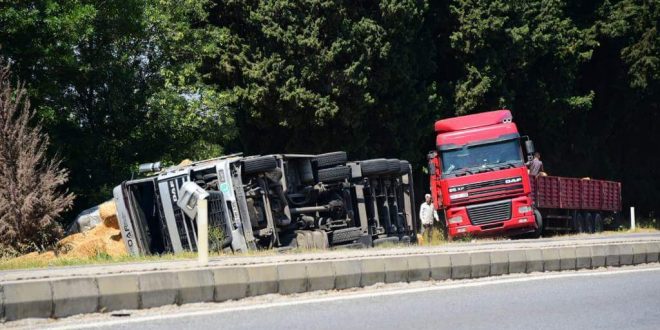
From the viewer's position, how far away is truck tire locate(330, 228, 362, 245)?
22312mm

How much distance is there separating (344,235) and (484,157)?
685cm

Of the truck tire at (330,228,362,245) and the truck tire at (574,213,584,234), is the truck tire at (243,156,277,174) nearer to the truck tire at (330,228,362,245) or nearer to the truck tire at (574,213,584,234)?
the truck tire at (330,228,362,245)

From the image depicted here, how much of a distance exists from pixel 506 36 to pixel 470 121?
37.0 ft

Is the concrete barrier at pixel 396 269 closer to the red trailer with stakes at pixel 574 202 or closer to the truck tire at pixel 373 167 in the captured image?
the truck tire at pixel 373 167

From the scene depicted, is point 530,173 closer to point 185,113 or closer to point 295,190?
point 295,190

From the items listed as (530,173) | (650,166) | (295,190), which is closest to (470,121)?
(530,173)

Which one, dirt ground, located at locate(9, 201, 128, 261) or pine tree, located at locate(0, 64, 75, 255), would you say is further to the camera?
pine tree, located at locate(0, 64, 75, 255)

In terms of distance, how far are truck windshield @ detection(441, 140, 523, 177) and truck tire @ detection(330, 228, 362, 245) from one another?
6342 mm

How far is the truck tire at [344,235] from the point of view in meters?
22.3

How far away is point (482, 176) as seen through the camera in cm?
2819

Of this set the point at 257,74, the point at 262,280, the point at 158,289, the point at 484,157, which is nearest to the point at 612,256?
the point at 262,280

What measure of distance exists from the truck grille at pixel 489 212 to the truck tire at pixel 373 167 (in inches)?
212

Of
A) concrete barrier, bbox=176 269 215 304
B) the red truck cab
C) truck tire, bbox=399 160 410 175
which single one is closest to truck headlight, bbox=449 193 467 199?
the red truck cab

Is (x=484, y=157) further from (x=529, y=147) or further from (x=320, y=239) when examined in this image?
(x=320, y=239)
